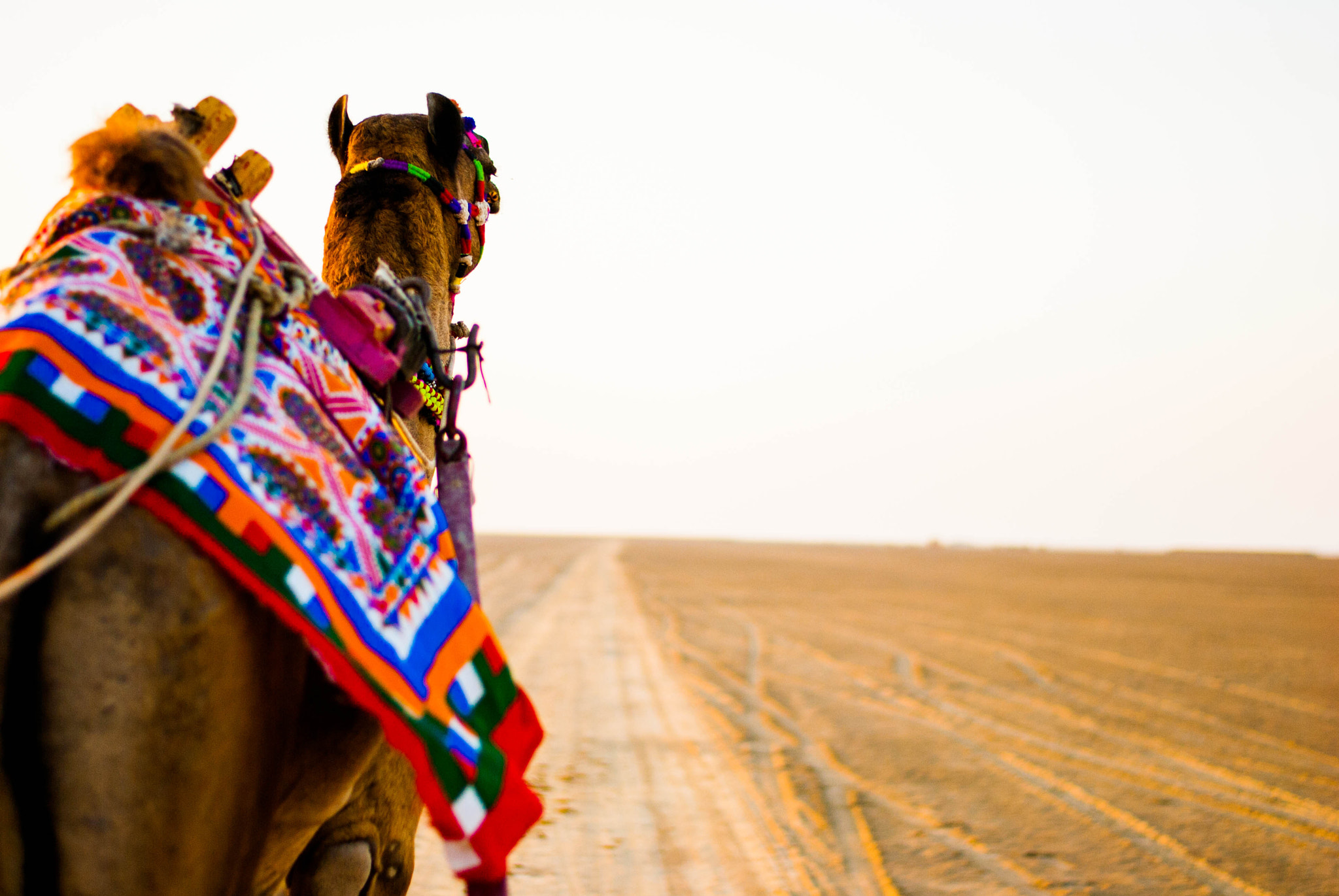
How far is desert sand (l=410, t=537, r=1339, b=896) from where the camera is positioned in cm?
546

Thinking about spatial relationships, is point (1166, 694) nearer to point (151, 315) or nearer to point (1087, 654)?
point (1087, 654)

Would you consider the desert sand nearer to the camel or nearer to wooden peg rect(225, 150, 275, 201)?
the camel

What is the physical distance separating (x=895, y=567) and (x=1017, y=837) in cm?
3528

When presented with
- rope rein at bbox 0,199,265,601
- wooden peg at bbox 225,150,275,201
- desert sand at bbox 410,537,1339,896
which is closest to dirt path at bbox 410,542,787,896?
desert sand at bbox 410,537,1339,896

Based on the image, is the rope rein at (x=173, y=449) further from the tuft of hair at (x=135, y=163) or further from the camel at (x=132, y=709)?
the tuft of hair at (x=135, y=163)

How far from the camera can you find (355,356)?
6.88 feet

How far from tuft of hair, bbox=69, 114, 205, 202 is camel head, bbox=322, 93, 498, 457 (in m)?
0.94

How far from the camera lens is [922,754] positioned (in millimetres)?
8258

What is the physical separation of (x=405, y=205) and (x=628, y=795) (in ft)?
15.8

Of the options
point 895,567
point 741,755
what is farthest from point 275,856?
point 895,567

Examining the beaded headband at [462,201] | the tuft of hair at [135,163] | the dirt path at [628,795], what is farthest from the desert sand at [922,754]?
the tuft of hair at [135,163]

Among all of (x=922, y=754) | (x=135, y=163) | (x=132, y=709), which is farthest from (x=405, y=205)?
(x=922, y=754)

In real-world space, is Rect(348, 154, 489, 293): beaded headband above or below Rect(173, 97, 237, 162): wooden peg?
above

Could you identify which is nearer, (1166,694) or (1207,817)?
(1207,817)
